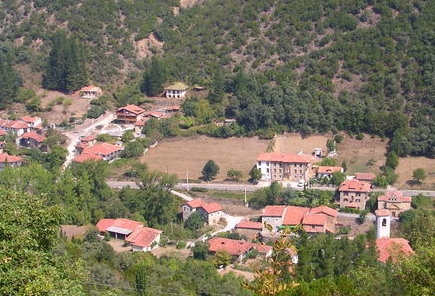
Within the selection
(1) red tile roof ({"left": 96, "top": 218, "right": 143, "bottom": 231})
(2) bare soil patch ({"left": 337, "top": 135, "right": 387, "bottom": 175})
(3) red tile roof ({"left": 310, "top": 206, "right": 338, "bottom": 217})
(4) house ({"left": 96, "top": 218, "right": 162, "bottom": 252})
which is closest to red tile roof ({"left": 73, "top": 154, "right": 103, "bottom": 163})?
(1) red tile roof ({"left": 96, "top": 218, "right": 143, "bottom": 231})

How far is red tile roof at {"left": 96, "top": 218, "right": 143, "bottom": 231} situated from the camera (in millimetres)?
32938

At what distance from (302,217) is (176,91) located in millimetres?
16269

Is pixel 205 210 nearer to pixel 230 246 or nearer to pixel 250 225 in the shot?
pixel 250 225

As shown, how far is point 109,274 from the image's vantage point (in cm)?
2392

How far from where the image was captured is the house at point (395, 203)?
110ft

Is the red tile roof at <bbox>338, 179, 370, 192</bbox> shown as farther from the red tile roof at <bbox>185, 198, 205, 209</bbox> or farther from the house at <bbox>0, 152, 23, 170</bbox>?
the house at <bbox>0, 152, 23, 170</bbox>

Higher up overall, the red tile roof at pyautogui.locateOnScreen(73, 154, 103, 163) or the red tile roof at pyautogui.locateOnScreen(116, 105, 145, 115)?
the red tile roof at pyautogui.locateOnScreen(116, 105, 145, 115)

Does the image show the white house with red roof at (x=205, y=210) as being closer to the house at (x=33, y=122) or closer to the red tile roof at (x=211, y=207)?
the red tile roof at (x=211, y=207)

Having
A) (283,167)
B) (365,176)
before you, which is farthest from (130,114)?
(365,176)

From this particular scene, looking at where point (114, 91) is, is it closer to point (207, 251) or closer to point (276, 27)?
point (276, 27)

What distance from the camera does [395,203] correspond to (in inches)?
1319

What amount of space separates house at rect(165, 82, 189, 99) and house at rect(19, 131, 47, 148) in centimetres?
856

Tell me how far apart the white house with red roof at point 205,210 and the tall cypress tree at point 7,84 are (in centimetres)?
1743

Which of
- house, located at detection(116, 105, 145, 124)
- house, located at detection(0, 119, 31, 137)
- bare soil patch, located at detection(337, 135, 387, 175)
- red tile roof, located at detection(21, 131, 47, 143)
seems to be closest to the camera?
bare soil patch, located at detection(337, 135, 387, 175)
